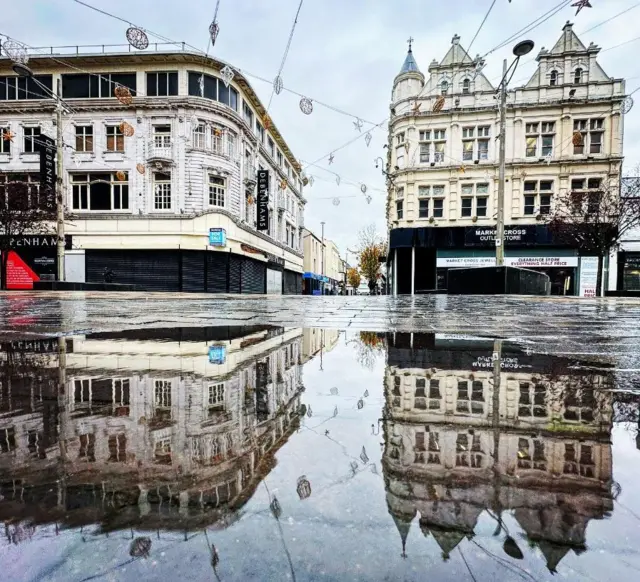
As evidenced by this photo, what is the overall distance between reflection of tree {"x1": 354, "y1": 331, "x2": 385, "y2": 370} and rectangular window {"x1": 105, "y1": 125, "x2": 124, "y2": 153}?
27246 mm

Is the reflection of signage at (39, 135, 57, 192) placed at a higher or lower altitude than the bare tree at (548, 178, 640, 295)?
higher

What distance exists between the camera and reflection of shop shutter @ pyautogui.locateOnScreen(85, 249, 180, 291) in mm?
25281

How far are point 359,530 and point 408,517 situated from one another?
122mm

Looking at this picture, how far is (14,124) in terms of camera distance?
1005 inches

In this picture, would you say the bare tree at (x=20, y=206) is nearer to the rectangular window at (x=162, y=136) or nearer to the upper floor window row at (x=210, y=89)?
the rectangular window at (x=162, y=136)

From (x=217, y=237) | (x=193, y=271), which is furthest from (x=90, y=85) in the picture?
(x=193, y=271)

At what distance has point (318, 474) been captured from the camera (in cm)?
103

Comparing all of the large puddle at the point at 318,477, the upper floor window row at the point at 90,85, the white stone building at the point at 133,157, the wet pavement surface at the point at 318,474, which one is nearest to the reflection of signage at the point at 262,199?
the white stone building at the point at 133,157

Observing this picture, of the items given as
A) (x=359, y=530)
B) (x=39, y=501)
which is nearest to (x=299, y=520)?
(x=359, y=530)

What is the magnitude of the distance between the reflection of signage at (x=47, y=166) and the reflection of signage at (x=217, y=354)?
979 inches

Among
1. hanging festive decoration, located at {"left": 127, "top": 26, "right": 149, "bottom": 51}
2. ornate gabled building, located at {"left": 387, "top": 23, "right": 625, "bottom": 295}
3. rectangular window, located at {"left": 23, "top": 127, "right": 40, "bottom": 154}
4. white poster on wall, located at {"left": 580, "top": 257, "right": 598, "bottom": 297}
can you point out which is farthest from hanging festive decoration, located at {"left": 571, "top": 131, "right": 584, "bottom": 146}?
rectangular window, located at {"left": 23, "top": 127, "right": 40, "bottom": 154}

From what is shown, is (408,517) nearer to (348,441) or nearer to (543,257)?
(348,441)

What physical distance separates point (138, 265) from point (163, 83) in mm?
11776

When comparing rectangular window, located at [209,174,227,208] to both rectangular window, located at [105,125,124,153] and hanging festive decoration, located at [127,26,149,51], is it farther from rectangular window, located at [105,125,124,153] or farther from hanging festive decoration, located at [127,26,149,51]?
hanging festive decoration, located at [127,26,149,51]
